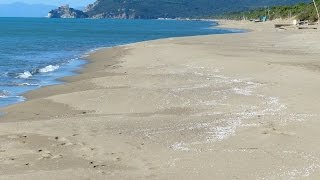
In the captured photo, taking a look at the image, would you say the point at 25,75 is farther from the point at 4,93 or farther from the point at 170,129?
the point at 170,129

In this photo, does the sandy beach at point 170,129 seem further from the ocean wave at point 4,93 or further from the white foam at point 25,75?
the white foam at point 25,75

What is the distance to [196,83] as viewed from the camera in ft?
62.2

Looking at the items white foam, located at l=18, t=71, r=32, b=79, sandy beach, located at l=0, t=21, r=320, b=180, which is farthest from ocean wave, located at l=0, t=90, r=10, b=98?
white foam, located at l=18, t=71, r=32, b=79

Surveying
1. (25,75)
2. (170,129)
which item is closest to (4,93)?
(25,75)

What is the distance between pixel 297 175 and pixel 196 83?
36.7 ft

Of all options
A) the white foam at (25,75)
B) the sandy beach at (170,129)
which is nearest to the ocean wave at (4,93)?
the sandy beach at (170,129)

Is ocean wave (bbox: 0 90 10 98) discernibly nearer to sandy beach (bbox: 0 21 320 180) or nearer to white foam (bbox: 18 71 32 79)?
sandy beach (bbox: 0 21 320 180)

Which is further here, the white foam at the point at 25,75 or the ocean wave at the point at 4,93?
the white foam at the point at 25,75

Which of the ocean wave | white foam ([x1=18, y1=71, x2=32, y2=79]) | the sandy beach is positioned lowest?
white foam ([x1=18, y1=71, x2=32, y2=79])

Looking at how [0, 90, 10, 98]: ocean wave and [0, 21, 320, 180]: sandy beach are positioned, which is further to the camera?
[0, 90, 10, 98]: ocean wave

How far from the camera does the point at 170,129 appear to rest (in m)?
11.5

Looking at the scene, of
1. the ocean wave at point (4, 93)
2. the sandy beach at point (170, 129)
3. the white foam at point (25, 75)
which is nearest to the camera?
the sandy beach at point (170, 129)

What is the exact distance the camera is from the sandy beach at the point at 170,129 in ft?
27.9

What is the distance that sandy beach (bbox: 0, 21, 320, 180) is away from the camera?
8516mm
